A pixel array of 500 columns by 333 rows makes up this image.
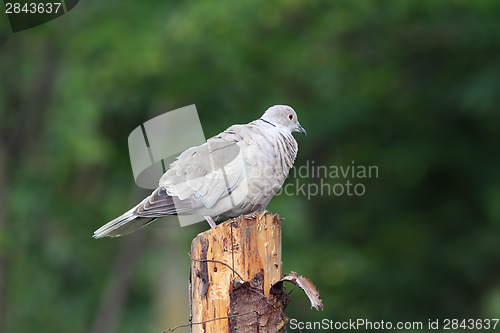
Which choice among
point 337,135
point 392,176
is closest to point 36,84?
point 337,135

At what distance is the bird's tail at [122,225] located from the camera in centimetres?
354

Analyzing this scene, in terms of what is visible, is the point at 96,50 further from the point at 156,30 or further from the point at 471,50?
the point at 471,50

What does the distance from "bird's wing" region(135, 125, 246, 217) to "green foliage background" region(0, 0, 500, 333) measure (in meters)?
3.16

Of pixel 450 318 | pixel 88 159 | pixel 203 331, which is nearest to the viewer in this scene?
pixel 203 331

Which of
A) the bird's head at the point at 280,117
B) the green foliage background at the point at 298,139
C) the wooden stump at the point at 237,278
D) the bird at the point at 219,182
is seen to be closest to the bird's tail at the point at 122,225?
the bird at the point at 219,182

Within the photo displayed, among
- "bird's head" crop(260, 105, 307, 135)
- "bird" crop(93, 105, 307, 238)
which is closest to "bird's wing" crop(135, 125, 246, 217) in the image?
"bird" crop(93, 105, 307, 238)

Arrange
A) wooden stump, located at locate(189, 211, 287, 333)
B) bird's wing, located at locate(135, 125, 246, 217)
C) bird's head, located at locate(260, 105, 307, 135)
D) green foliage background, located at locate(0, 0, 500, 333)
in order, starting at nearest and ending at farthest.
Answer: wooden stump, located at locate(189, 211, 287, 333) → bird's wing, located at locate(135, 125, 246, 217) → bird's head, located at locate(260, 105, 307, 135) → green foliage background, located at locate(0, 0, 500, 333)

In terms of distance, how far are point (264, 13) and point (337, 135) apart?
8.62 ft

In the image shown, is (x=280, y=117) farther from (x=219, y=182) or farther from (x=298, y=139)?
(x=298, y=139)

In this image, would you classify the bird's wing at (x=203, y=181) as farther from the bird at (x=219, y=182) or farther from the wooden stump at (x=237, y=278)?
the wooden stump at (x=237, y=278)

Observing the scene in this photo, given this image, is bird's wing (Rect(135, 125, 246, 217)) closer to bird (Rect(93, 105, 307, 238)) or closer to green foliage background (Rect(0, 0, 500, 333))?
bird (Rect(93, 105, 307, 238))

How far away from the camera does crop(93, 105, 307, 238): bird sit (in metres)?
3.52

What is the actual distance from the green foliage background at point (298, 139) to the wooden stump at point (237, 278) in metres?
3.96

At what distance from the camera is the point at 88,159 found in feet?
21.5
